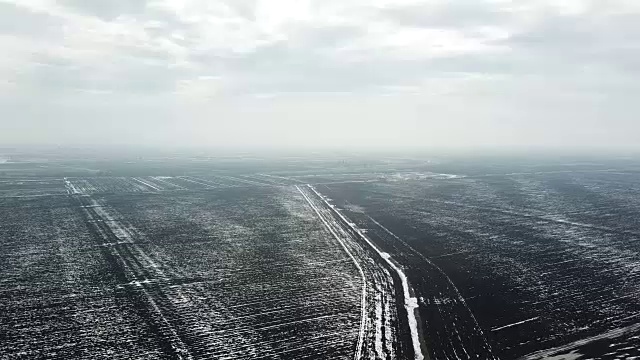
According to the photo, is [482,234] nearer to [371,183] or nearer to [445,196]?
[445,196]

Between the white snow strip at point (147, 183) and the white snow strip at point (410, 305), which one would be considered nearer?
the white snow strip at point (410, 305)

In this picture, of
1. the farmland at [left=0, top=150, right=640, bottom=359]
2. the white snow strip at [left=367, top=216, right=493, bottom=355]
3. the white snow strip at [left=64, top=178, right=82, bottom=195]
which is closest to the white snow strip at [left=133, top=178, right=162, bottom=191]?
the white snow strip at [left=64, top=178, right=82, bottom=195]

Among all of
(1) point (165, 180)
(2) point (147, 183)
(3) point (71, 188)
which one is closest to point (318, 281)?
(3) point (71, 188)

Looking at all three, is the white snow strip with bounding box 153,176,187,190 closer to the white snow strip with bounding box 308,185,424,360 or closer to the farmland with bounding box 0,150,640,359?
the farmland with bounding box 0,150,640,359

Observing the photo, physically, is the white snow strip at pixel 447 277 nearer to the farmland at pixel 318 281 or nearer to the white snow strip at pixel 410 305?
the farmland at pixel 318 281

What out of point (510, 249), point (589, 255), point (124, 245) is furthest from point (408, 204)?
point (124, 245)

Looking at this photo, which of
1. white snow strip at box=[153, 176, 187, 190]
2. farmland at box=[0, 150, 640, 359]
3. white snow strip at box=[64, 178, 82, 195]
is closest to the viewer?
farmland at box=[0, 150, 640, 359]

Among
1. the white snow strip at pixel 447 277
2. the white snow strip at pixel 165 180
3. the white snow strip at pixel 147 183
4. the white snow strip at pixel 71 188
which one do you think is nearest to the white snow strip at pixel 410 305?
the white snow strip at pixel 447 277

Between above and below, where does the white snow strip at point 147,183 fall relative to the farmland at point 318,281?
above
